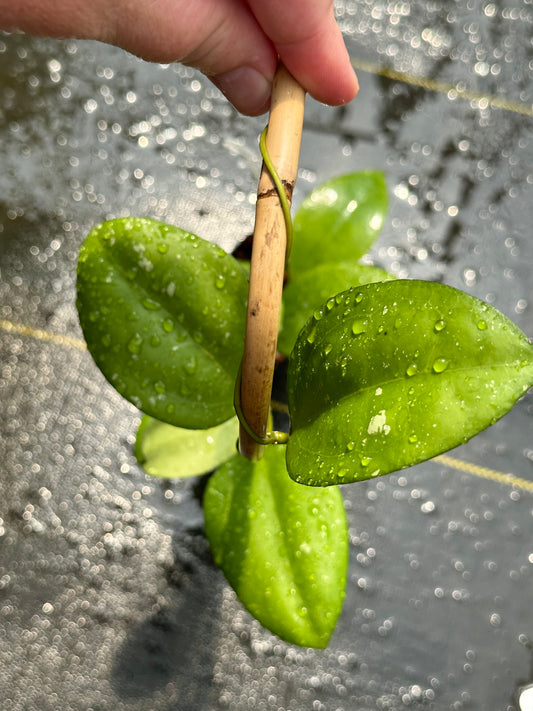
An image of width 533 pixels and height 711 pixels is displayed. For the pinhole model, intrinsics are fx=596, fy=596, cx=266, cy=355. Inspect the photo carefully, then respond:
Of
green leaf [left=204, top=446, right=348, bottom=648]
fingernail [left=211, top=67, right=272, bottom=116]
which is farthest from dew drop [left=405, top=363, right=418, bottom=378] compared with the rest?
fingernail [left=211, top=67, right=272, bottom=116]

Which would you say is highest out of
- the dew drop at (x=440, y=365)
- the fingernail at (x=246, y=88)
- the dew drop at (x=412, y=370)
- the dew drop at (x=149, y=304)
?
the fingernail at (x=246, y=88)

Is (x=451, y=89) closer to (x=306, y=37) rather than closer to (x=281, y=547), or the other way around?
(x=306, y=37)

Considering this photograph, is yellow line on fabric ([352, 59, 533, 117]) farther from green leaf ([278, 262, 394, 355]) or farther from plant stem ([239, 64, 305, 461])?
plant stem ([239, 64, 305, 461])

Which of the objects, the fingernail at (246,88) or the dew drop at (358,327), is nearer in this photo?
the dew drop at (358,327)

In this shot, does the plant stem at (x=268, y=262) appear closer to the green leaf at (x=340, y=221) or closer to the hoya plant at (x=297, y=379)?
the hoya plant at (x=297, y=379)

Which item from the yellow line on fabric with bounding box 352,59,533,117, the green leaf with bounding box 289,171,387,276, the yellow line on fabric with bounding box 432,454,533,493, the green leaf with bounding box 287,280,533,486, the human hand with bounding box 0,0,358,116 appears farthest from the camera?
the yellow line on fabric with bounding box 352,59,533,117

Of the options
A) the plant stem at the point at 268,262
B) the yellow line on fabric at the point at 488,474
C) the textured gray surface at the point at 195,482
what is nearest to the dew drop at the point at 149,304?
the plant stem at the point at 268,262
